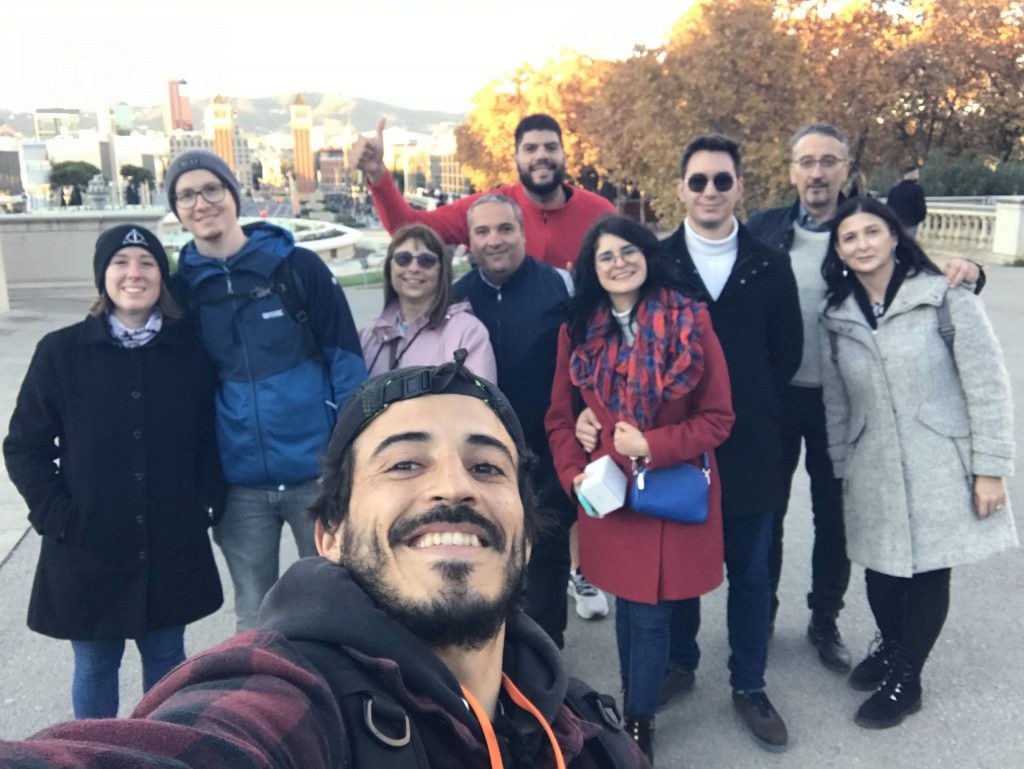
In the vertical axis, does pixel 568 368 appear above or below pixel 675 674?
above

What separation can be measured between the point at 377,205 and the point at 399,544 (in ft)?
8.76

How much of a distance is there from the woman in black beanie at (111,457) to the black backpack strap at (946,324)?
2669 mm

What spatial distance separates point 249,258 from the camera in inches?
125

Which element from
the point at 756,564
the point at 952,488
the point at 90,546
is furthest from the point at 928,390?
the point at 90,546

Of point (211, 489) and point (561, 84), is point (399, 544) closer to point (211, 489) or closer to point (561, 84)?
point (211, 489)

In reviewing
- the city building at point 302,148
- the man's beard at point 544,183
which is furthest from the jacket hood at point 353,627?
the city building at point 302,148

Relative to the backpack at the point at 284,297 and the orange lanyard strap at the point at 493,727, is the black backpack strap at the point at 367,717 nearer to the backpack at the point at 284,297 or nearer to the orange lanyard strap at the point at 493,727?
the orange lanyard strap at the point at 493,727

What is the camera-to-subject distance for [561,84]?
36.6 meters

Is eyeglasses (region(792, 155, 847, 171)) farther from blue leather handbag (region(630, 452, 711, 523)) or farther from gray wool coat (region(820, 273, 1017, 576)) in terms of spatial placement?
blue leather handbag (region(630, 452, 711, 523))

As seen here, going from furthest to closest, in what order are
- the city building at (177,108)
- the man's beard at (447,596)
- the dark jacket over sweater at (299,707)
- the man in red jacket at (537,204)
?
the city building at (177,108) → the man in red jacket at (537,204) → the man's beard at (447,596) → the dark jacket over sweater at (299,707)

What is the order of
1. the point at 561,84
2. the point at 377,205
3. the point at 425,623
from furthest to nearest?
the point at 561,84
the point at 377,205
the point at 425,623

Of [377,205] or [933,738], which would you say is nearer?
[933,738]

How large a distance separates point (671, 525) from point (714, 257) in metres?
1.05

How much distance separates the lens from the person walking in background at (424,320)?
3.44 m
